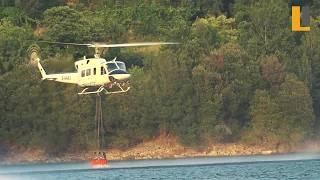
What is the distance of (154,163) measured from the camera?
9369 centimetres

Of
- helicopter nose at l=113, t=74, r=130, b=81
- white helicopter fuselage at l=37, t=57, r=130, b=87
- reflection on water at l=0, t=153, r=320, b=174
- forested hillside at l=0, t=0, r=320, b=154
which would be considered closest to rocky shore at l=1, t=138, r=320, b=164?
forested hillside at l=0, t=0, r=320, b=154

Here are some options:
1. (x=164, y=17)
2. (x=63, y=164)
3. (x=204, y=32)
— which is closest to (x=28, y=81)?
(x=63, y=164)

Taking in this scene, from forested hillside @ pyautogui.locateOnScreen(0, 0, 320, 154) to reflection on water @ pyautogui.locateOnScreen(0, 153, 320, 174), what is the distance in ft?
5.29

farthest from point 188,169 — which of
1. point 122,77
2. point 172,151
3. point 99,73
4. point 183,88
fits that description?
point 172,151

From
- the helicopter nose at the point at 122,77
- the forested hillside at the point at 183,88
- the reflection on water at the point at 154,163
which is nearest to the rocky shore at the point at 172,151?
the forested hillside at the point at 183,88

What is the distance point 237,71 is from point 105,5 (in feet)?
91.4

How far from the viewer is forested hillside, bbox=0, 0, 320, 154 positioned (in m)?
92.9

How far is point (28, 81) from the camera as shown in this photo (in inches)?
3627

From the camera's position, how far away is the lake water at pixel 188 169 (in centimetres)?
→ 7600

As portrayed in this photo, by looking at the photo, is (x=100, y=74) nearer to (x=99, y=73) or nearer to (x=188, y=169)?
(x=99, y=73)

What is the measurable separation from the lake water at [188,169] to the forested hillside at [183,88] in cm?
301

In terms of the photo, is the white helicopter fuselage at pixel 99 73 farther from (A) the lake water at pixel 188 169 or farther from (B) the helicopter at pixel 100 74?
(A) the lake water at pixel 188 169

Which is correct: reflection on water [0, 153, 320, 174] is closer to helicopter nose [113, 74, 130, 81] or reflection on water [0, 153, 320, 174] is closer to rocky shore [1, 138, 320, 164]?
rocky shore [1, 138, 320, 164]

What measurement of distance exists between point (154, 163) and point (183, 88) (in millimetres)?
8378
